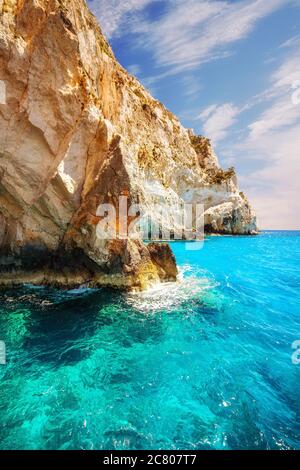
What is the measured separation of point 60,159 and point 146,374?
40.1ft

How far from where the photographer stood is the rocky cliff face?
13.2 meters

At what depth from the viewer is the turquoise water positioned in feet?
20.1

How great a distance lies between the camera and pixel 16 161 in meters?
14.2

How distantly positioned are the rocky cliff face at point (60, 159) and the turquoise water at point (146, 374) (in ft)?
8.86

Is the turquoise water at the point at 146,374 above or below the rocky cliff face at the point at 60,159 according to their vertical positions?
below

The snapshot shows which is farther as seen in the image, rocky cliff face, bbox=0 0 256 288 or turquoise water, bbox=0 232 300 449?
rocky cliff face, bbox=0 0 256 288

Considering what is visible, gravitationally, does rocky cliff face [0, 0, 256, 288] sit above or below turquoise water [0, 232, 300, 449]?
above

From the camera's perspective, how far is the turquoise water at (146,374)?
612cm

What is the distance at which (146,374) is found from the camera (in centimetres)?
827

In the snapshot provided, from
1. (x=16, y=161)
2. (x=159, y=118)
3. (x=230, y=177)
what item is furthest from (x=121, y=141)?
(x=230, y=177)

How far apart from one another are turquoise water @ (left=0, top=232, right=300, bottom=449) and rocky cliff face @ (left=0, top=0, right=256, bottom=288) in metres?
2.70

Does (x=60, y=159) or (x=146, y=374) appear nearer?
(x=146, y=374)

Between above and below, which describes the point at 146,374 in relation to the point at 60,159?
below

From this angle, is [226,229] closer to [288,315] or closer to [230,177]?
[230,177]
